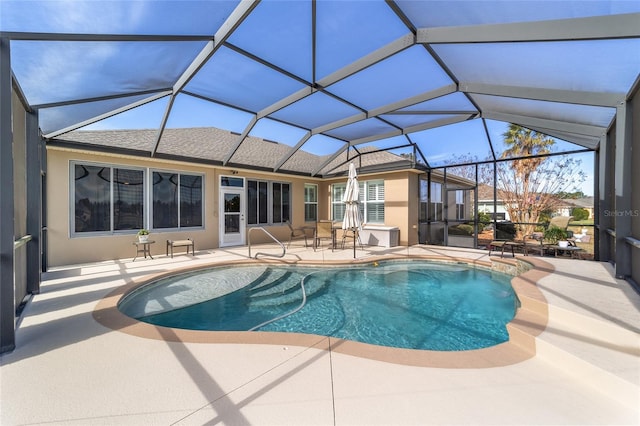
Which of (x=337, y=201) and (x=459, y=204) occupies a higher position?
(x=337, y=201)

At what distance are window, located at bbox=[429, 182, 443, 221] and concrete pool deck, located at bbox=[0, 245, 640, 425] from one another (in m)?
8.15

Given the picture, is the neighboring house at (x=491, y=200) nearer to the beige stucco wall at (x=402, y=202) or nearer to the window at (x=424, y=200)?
the window at (x=424, y=200)

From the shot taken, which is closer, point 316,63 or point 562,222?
point 316,63

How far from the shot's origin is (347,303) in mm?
5008

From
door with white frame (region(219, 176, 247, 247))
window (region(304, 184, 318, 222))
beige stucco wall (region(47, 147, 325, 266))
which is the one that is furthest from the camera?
window (region(304, 184, 318, 222))

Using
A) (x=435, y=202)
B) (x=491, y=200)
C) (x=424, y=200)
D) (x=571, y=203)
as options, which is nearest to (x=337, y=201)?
Result: (x=424, y=200)

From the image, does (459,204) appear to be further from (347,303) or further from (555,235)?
(347,303)

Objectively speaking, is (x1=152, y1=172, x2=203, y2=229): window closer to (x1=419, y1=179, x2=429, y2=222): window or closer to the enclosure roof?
the enclosure roof

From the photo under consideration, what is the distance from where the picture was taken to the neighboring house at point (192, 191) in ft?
22.5

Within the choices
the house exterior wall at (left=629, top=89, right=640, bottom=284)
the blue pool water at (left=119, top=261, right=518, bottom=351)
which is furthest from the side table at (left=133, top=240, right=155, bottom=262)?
the house exterior wall at (left=629, top=89, right=640, bottom=284)

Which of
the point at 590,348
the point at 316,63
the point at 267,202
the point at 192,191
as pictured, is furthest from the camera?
the point at 267,202

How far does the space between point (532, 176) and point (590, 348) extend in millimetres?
12038

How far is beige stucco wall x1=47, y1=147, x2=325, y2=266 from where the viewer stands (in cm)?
660

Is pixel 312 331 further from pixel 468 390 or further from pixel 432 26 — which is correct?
pixel 432 26
